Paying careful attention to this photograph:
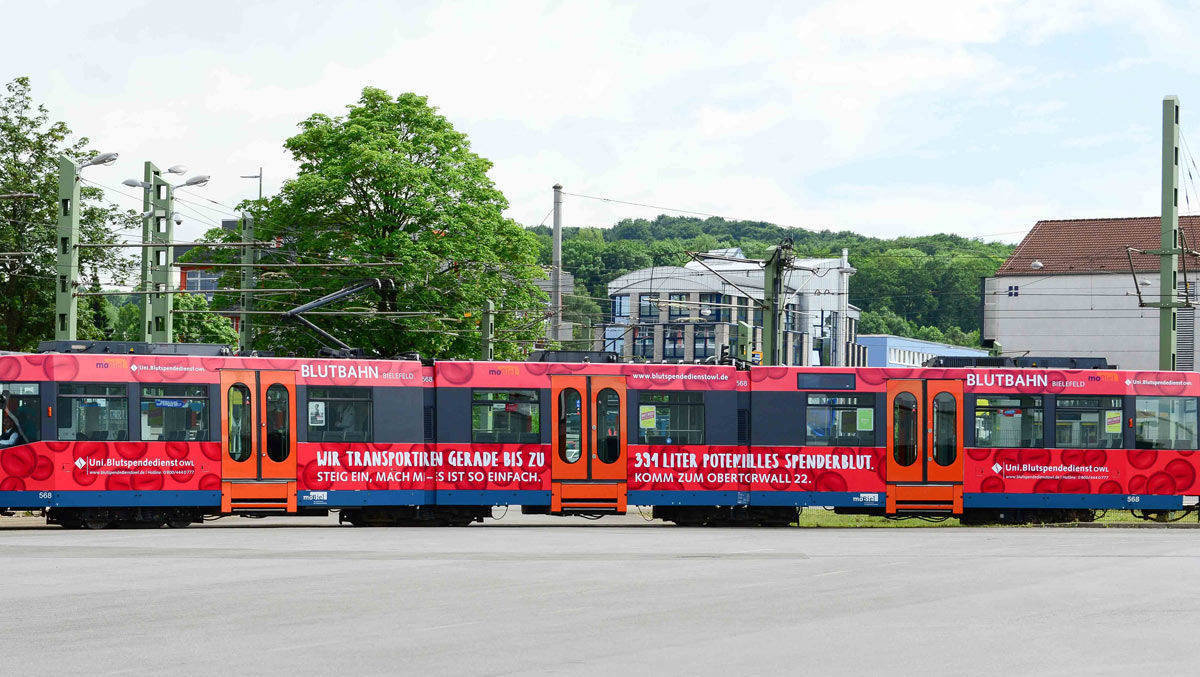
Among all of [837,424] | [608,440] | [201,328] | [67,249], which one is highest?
[67,249]

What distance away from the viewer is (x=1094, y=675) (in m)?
10.3

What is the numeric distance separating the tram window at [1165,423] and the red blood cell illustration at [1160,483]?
534 millimetres

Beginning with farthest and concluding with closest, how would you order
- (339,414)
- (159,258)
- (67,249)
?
(159,258) < (67,249) < (339,414)

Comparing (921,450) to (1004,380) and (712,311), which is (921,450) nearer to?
(1004,380)

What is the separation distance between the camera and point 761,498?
26.6 meters

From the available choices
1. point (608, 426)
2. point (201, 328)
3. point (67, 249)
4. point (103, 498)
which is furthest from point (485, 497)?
point (201, 328)

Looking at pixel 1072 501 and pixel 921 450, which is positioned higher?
pixel 921 450

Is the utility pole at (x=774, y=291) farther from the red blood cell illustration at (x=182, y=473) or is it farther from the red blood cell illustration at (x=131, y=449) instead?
the red blood cell illustration at (x=131, y=449)

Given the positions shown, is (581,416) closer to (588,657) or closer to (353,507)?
(353,507)

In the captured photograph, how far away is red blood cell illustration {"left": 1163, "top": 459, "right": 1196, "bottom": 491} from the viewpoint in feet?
88.5

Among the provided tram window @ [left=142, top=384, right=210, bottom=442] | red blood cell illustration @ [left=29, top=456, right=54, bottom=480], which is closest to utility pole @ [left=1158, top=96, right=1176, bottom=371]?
tram window @ [left=142, top=384, right=210, bottom=442]

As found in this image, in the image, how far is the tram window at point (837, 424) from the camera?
1050 inches

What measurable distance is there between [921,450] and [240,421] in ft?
39.7

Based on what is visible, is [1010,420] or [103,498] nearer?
[103,498]
